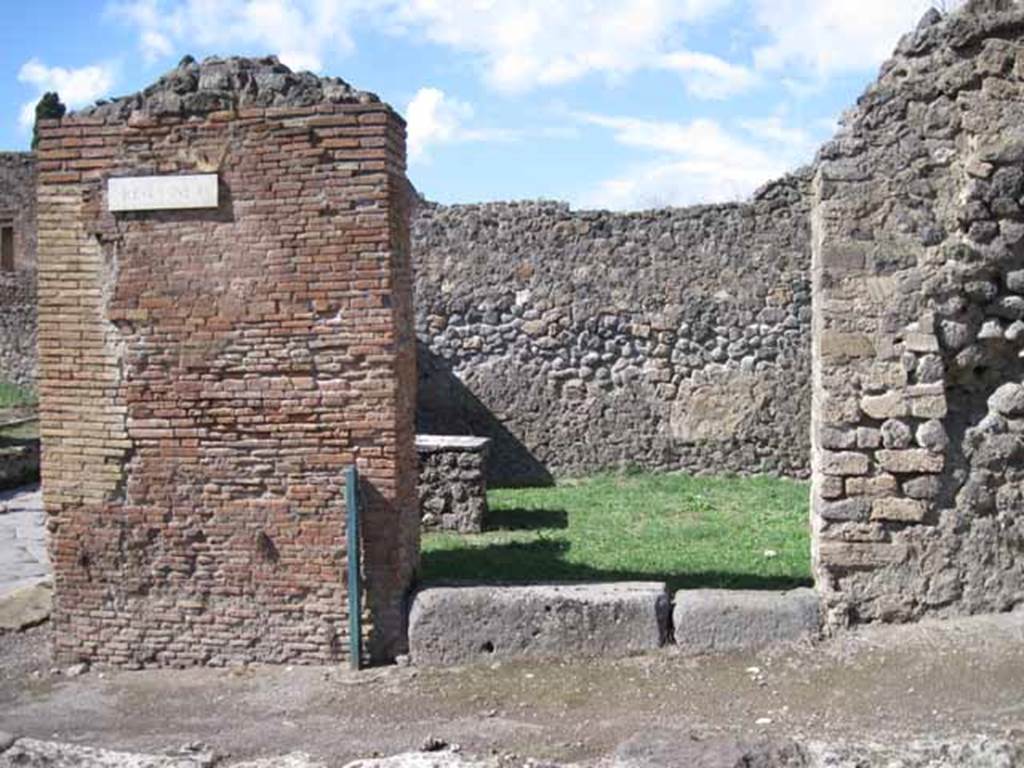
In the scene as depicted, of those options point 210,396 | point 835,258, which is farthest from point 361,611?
point 835,258

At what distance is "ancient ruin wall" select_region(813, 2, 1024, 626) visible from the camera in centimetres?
599

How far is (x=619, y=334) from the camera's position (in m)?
13.1

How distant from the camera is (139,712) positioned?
580 cm

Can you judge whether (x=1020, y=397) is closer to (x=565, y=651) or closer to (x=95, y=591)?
(x=565, y=651)

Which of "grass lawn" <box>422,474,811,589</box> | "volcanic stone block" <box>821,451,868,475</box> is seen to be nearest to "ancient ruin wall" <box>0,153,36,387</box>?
"grass lawn" <box>422,474,811,589</box>

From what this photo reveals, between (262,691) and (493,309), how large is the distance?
7.89 meters

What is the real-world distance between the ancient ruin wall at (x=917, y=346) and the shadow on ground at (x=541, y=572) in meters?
1.32

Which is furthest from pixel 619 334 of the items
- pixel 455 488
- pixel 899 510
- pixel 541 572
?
pixel 899 510

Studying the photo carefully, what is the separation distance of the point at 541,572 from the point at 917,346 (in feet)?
10.1

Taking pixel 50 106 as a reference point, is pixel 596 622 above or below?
below

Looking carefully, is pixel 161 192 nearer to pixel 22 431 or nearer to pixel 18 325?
pixel 22 431

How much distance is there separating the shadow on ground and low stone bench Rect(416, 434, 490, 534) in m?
1.01

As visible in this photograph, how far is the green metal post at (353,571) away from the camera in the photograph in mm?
6055

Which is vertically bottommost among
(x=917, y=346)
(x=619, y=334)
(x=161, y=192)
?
(x=917, y=346)
